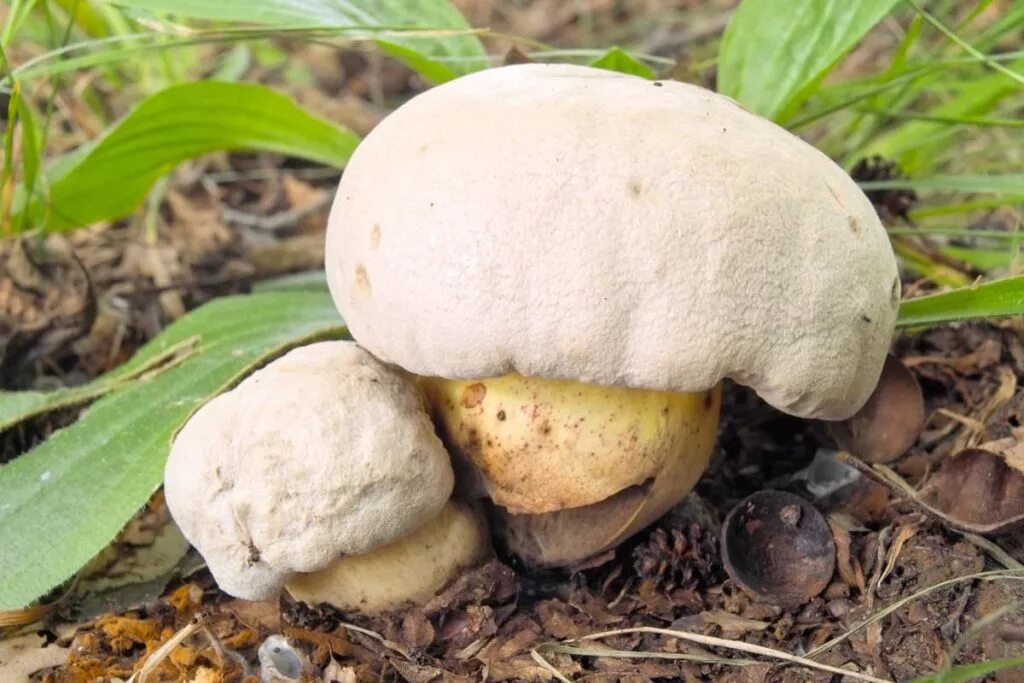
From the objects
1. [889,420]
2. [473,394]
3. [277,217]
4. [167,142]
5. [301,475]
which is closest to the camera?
[301,475]

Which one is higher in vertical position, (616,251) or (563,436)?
(616,251)

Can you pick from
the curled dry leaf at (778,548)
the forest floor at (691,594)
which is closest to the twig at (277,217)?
the forest floor at (691,594)

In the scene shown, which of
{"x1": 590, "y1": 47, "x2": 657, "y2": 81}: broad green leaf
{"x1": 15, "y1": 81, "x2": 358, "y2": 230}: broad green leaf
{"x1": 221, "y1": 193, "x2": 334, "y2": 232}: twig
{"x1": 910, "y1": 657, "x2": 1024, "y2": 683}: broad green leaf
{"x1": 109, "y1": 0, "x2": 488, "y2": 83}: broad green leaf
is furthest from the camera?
{"x1": 221, "y1": 193, "x2": 334, "y2": 232}: twig

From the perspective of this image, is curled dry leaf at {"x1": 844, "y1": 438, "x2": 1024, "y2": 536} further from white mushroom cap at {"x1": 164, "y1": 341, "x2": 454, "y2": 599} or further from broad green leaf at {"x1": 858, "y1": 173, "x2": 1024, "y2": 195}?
white mushroom cap at {"x1": 164, "y1": 341, "x2": 454, "y2": 599}

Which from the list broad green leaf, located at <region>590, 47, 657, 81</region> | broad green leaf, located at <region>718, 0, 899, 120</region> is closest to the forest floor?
broad green leaf, located at <region>718, 0, 899, 120</region>

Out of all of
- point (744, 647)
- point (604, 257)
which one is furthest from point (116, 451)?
point (744, 647)

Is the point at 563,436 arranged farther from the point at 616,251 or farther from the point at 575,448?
the point at 616,251

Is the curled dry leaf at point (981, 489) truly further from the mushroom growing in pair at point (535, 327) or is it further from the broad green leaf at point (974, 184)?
the broad green leaf at point (974, 184)

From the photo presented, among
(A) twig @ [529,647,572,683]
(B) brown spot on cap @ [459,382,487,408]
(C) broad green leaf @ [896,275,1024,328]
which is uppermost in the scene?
(B) brown spot on cap @ [459,382,487,408]
